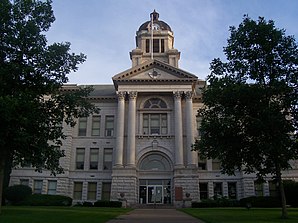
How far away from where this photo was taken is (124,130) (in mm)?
47125

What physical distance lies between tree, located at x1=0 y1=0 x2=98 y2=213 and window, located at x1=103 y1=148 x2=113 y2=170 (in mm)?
25892

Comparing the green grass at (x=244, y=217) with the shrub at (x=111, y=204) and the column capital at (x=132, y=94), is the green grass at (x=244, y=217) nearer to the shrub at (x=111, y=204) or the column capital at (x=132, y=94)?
the shrub at (x=111, y=204)

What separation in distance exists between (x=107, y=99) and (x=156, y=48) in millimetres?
14443

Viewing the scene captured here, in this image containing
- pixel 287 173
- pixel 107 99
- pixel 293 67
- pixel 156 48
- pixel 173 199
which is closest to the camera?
pixel 293 67

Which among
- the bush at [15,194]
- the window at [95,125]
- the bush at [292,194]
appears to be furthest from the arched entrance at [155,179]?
the bush at [15,194]

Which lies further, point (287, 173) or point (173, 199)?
point (287, 173)

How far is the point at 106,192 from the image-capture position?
4672cm

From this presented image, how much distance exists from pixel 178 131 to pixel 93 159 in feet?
40.9

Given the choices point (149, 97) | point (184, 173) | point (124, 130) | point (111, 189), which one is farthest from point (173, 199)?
point (149, 97)

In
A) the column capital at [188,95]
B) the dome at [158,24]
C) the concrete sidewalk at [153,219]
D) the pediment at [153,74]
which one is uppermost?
the dome at [158,24]

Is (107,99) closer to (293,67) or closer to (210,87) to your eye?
(210,87)

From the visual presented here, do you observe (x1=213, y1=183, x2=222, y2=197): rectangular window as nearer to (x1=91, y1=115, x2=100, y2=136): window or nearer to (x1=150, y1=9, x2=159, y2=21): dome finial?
(x1=91, y1=115, x2=100, y2=136): window

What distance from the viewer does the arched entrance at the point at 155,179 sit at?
44.9 m

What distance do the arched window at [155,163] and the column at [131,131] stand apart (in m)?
2.25
